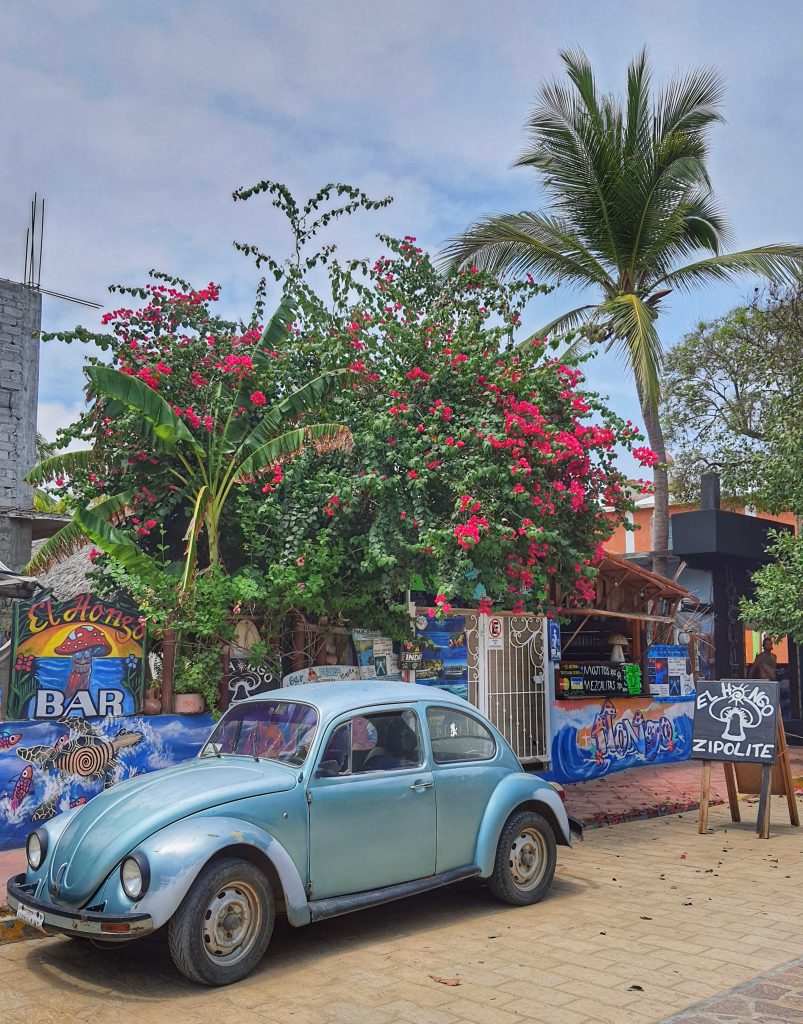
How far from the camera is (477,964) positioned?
5793mm

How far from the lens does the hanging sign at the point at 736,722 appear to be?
10.2m

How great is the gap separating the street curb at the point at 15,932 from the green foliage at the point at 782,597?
1225 cm

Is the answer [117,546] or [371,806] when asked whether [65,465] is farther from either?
[371,806]

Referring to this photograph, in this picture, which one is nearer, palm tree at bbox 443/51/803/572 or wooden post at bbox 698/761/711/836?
wooden post at bbox 698/761/711/836

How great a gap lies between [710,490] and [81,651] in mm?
14220

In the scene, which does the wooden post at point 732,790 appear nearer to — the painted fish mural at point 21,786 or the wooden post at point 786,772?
the wooden post at point 786,772

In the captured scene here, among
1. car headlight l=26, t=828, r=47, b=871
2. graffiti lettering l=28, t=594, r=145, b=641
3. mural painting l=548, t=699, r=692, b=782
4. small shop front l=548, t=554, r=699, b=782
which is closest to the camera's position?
car headlight l=26, t=828, r=47, b=871

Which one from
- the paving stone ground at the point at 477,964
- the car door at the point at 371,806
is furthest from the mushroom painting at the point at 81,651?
the car door at the point at 371,806

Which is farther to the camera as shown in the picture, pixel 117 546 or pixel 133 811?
pixel 117 546

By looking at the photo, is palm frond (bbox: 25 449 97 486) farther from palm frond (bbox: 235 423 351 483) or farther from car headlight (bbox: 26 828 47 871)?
car headlight (bbox: 26 828 47 871)

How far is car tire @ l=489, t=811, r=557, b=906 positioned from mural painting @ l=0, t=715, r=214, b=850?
4.02m

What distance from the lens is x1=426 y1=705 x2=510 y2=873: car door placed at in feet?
22.0

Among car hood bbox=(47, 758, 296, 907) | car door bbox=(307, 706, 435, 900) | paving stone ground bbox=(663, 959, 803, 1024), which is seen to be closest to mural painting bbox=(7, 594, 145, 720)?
car hood bbox=(47, 758, 296, 907)

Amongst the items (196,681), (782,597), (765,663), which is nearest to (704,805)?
(196,681)
